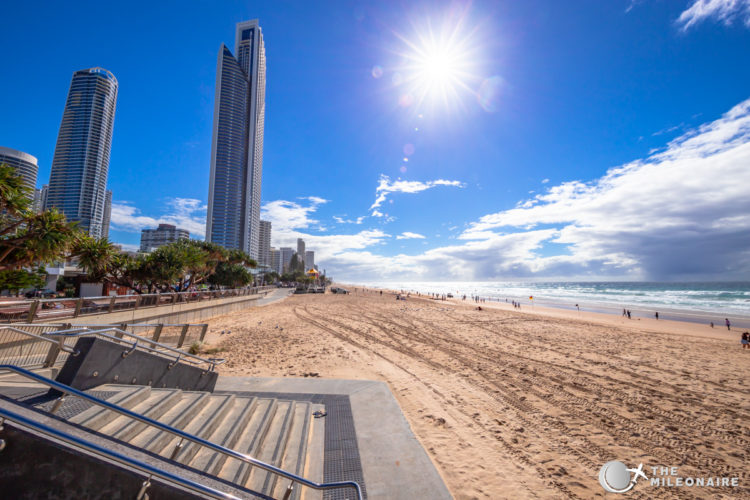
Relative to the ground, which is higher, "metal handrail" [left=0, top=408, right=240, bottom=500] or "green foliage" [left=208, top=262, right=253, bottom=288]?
"green foliage" [left=208, top=262, right=253, bottom=288]

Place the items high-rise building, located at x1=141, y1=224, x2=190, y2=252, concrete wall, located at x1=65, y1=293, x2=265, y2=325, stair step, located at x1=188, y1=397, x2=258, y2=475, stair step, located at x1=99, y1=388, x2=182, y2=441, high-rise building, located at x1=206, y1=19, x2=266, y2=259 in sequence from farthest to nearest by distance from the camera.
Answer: high-rise building, located at x1=141, y1=224, x2=190, y2=252 < high-rise building, located at x1=206, y1=19, x2=266, y2=259 < concrete wall, located at x1=65, y1=293, x2=265, y2=325 < stair step, located at x1=188, y1=397, x2=258, y2=475 < stair step, located at x1=99, y1=388, x2=182, y2=441

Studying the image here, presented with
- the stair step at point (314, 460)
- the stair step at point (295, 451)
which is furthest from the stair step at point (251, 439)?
the stair step at point (314, 460)

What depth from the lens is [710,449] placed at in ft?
19.0

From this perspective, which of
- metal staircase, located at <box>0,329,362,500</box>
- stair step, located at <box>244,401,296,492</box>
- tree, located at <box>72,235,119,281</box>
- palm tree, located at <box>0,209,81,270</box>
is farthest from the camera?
tree, located at <box>72,235,119,281</box>

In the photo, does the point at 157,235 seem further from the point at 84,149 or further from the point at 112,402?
the point at 112,402

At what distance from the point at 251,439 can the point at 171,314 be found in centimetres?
1743

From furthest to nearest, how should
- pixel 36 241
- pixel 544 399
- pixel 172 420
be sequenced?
1. pixel 36 241
2. pixel 544 399
3. pixel 172 420

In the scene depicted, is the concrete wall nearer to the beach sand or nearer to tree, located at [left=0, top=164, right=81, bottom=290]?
tree, located at [left=0, top=164, right=81, bottom=290]

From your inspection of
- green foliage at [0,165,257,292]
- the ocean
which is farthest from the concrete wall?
the ocean

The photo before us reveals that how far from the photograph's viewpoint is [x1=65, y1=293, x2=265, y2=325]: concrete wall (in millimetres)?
12609

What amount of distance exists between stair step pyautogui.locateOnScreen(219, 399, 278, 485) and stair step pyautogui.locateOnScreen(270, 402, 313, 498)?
401 millimetres

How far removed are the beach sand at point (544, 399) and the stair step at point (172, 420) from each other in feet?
14.1

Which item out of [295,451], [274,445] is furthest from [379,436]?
[274,445]

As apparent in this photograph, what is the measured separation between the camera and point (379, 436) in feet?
17.5
